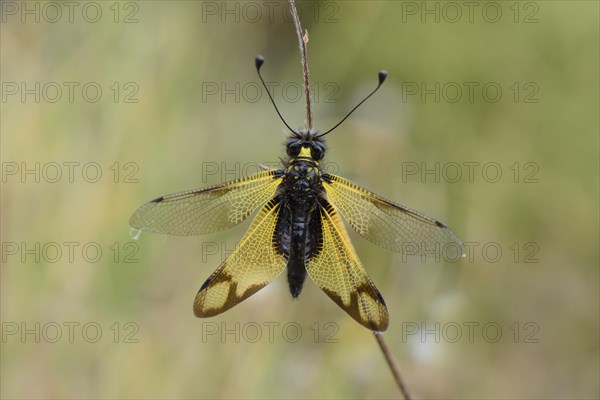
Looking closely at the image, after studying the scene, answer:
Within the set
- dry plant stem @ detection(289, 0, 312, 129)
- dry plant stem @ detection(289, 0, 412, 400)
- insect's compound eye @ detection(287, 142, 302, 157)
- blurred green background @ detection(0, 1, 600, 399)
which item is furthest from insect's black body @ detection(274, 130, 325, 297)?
blurred green background @ detection(0, 1, 600, 399)

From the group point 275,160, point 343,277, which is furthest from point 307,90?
point 275,160

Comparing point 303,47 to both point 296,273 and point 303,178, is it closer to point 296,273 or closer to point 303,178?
point 303,178

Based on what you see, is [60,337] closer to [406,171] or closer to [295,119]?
[295,119]

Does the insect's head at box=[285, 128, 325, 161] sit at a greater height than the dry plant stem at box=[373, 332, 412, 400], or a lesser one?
greater

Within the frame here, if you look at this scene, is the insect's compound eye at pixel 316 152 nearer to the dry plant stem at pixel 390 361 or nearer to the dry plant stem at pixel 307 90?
the dry plant stem at pixel 307 90

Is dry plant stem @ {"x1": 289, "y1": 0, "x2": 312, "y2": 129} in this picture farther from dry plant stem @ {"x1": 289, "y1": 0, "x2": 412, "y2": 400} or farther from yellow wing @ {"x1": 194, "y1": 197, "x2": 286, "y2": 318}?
yellow wing @ {"x1": 194, "y1": 197, "x2": 286, "y2": 318}

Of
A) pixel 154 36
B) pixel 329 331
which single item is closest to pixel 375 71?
pixel 154 36
